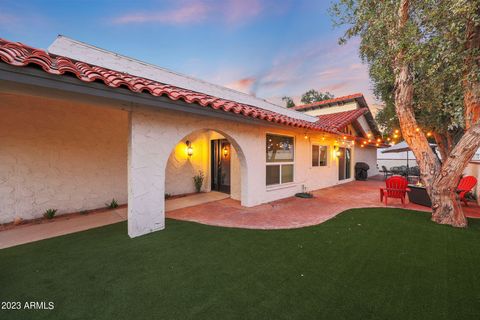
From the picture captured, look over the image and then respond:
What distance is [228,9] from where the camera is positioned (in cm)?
874

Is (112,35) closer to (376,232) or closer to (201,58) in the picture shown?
(201,58)

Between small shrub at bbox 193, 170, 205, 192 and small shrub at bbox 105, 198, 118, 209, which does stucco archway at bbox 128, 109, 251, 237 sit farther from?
small shrub at bbox 193, 170, 205, 192

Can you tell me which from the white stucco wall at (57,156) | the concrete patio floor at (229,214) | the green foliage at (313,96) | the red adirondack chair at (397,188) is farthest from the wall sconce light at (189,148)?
the green foliage at (313,96)

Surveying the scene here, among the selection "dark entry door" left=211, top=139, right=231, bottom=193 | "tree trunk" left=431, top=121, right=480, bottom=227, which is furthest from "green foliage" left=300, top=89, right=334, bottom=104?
"tree trunk" left=431, top=121, right=480, bottom=227

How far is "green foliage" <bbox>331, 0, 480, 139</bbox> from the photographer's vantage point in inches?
158

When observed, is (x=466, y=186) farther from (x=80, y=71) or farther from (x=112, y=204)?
(x=112, y=204)

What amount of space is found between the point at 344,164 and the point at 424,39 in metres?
9.03

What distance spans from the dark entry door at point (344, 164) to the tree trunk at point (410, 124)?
6.79 m

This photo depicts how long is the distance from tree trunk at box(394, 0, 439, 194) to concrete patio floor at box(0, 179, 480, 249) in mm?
2011

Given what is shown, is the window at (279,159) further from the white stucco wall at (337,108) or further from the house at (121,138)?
the white stucco wall at (337,108)

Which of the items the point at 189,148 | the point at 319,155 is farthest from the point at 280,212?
the point at 319,155

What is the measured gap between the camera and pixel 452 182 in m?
4.68

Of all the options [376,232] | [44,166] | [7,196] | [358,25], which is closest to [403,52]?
[358,25]

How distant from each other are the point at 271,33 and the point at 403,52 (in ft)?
23.2
